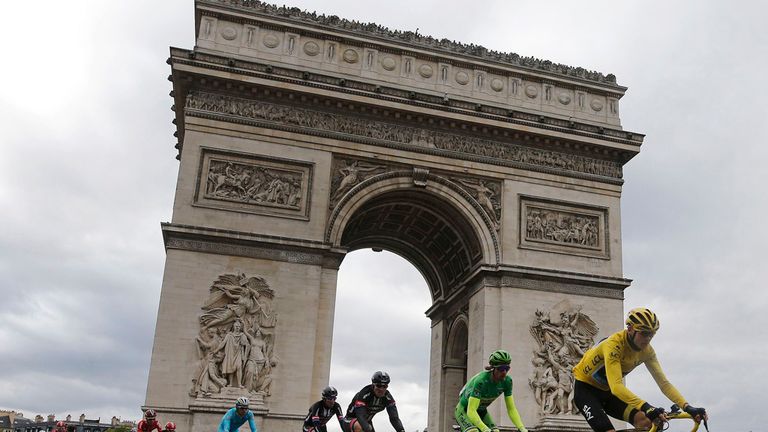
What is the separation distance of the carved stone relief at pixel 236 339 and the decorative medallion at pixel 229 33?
26.7ft

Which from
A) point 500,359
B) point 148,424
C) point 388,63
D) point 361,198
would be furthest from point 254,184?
point 500,359

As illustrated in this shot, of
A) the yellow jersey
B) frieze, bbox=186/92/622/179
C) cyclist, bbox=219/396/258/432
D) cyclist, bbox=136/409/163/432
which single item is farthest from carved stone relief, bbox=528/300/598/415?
the yellow jersey

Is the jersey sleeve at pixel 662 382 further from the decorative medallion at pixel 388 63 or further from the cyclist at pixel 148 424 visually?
the decorative medallion at pixel 388 63

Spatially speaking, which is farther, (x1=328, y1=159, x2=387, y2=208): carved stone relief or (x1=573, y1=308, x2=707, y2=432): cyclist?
(x1=328, y1=159, x2=387, y2=208): carved stone relief

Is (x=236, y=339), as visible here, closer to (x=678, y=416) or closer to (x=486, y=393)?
(x=486, y=393)

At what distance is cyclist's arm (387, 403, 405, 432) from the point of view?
926 centimetres

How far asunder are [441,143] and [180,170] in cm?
875

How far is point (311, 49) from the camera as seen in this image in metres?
26.9

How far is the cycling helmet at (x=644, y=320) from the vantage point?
7062 millimetres

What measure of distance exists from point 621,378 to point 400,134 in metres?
20.0

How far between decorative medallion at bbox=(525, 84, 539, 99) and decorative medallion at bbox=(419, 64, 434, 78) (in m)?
3.66

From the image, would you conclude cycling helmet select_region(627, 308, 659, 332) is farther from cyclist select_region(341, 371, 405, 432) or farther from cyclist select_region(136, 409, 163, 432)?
cyclist select_region(136, 409, 163, 432)

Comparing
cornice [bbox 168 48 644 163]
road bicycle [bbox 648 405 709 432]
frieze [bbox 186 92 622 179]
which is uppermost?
cornice [bbox 168 48 644 163]

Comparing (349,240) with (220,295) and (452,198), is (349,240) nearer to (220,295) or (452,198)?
(452,198)
